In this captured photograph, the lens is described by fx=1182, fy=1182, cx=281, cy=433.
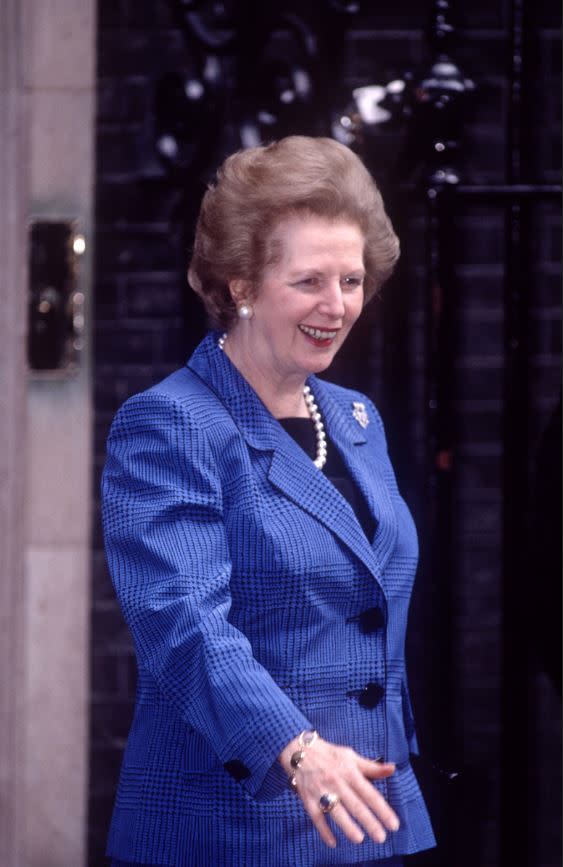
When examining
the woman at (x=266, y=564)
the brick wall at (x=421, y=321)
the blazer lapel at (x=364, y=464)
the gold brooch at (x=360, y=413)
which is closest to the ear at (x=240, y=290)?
the woman at (x=266, y=564)

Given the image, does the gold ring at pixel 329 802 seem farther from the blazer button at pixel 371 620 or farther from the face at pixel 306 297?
the face at pixel 306 297

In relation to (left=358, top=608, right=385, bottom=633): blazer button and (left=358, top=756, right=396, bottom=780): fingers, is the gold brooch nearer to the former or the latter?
(left=358, top=608, right=385, bottom=633): blazer button

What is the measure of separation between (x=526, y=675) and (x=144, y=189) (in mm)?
1669

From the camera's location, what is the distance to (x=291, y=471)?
5.82 ft

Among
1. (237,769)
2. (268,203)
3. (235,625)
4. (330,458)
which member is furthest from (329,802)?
(268,203)

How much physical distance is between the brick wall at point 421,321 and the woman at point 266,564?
1346mm

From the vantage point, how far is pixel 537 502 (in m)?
2.77

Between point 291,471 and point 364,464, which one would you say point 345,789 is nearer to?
point 291,471

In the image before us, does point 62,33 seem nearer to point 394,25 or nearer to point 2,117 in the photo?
point 2,117

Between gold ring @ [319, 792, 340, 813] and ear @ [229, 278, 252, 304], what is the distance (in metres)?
0.80

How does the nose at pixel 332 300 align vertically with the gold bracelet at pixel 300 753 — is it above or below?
above

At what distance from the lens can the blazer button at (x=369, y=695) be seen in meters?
1.79

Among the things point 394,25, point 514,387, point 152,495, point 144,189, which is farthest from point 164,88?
point 152,495

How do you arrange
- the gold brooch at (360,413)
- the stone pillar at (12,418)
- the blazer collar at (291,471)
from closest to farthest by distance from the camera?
the blazer collar at (291,471) < the gold brooch at (360,413) < the stone pillar at (12,418)
